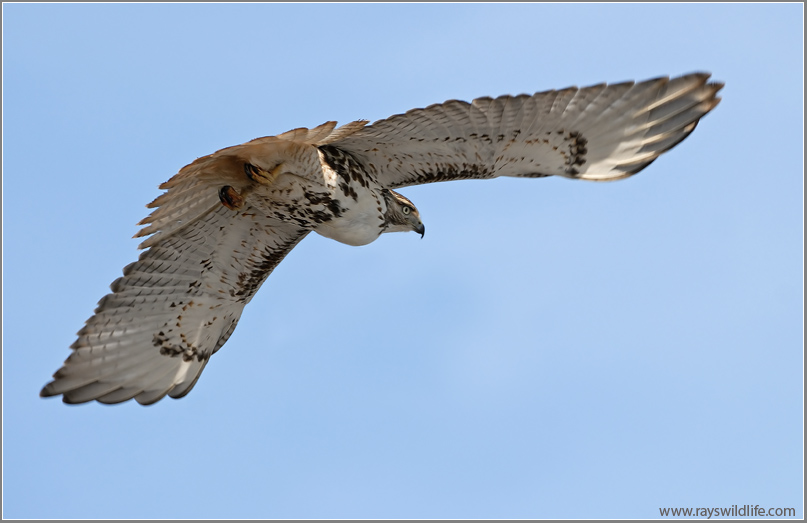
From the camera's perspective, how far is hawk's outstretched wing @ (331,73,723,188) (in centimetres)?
817

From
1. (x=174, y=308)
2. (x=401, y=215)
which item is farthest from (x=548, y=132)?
(x=174, y=308)

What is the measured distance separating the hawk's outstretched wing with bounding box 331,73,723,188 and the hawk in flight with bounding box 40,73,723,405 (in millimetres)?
12

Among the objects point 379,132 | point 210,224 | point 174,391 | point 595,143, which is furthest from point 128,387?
point 595,143

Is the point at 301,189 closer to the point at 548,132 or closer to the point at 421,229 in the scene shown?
the point at 421,229

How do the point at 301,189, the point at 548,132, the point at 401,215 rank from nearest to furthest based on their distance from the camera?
1. the point at 548,132
2. the point at 301,189
3. the point at 401,215

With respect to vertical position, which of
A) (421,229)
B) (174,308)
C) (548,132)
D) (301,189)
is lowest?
(174,308)

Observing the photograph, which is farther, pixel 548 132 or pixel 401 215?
pixel 401 215

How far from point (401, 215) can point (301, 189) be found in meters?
1.33

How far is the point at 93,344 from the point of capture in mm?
9625

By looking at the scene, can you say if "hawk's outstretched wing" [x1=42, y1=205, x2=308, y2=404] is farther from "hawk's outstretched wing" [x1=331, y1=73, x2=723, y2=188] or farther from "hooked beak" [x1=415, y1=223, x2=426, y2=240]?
"hawk's outstretched wing" [x1=331, y1=73, x2=723, y2=188]

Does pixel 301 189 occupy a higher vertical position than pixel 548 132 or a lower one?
lower

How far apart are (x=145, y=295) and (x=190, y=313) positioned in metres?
0.57

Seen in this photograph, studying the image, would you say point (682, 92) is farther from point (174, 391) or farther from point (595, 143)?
point (174, 391)

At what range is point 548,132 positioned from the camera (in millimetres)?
8508
